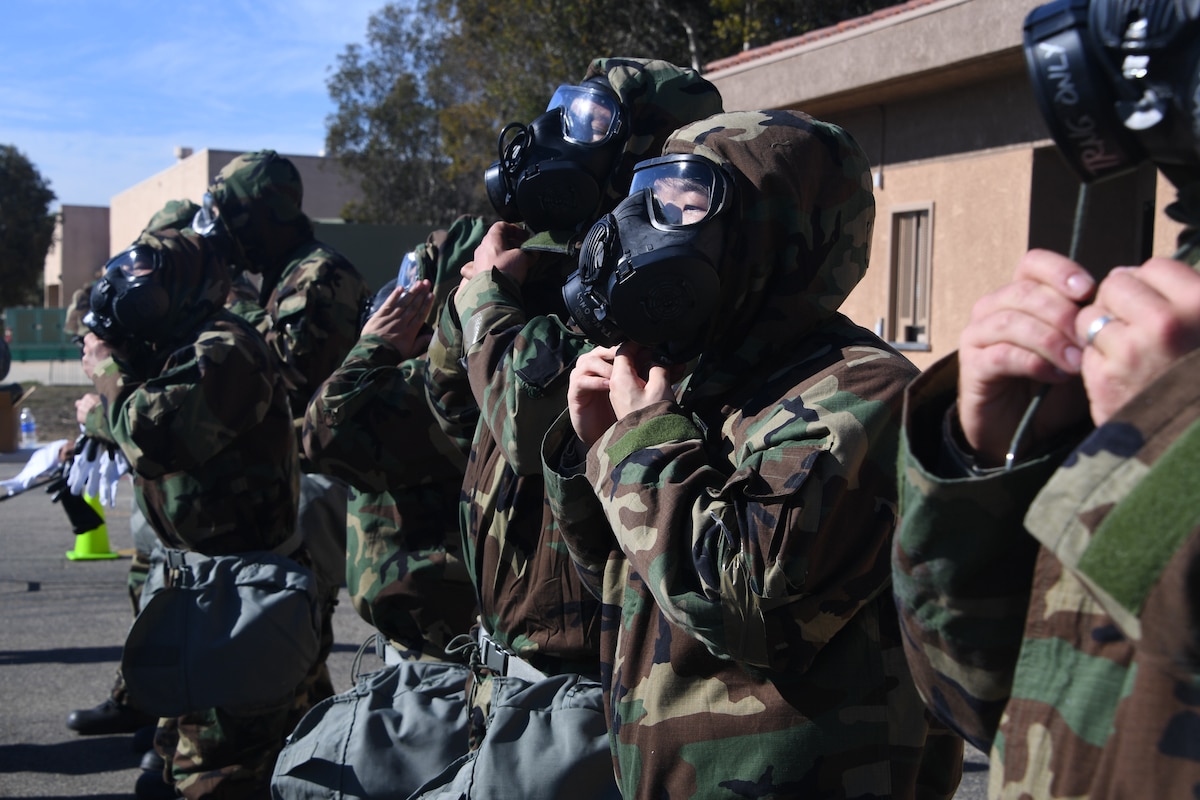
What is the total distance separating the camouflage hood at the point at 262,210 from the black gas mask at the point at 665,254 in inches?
167

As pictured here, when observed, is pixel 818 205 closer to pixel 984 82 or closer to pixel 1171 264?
pixel 1171 264

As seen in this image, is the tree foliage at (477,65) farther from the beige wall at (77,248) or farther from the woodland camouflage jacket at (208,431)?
the beige wall at (77,248)

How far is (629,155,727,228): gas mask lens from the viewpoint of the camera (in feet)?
6.09

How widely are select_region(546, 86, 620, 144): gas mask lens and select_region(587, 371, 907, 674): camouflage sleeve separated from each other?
109cm

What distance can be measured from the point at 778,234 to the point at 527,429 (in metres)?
0.75

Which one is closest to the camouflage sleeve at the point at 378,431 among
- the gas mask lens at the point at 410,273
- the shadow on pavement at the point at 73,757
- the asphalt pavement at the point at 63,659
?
the gas mask lens at the point at 410,273

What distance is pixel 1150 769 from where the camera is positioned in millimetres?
957

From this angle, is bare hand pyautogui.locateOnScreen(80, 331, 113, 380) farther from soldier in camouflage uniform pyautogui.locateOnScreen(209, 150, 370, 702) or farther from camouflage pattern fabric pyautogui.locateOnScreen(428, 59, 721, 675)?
camouflage pattern fabric pyautogui.locateOnScreen(428, 59, 721, 675)

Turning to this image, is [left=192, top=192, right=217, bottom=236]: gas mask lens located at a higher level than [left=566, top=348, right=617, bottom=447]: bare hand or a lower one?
higher

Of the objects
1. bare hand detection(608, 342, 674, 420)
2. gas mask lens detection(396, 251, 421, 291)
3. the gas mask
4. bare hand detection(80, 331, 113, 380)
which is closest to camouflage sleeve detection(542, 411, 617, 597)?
bare hand detection(608, 342, 674, 420)

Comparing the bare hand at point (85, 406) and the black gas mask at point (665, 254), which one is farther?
the bare hand at point (85, 406)

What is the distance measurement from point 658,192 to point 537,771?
113 centimetres

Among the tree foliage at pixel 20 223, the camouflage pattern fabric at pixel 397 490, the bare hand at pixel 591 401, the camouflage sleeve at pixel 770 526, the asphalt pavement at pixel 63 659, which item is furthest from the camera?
the tree foliage at pixel 20 223

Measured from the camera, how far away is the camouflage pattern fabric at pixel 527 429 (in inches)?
95.0
